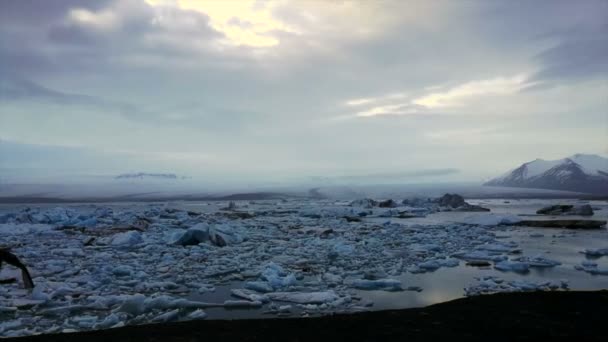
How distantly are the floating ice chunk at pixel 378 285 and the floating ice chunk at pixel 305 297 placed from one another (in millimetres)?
929

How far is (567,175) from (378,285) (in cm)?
10523

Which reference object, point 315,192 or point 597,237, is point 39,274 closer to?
point 597,237

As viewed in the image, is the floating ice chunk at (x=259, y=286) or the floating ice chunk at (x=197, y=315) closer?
the floating ice chunk at (x=197, y=315)

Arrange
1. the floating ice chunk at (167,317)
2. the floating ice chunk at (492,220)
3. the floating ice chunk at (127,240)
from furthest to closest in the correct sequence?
the floating ice chunk at (492,220)
the floating ice chunk at (127,240)
the floating ice chunk at (167,317)

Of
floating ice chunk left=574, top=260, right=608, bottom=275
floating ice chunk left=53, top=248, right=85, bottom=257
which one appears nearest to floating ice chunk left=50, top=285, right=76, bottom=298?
floating ice chunk left=53, top=248, right=85, bottom=257

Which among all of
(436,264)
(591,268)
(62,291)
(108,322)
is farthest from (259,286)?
(591,268)

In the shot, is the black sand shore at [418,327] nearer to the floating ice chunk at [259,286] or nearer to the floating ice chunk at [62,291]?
the floating ice chunk at [259,286]

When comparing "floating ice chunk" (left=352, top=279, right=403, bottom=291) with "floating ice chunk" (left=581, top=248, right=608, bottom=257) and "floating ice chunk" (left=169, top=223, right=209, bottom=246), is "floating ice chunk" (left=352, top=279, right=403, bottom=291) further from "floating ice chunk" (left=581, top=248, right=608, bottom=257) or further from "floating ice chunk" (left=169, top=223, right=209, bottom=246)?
"floating ice chunk" (left=169, top=223, right=209, bottom=246)

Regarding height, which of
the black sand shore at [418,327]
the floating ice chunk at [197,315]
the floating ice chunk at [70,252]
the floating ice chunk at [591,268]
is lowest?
the floating ice chunk at [591,268]

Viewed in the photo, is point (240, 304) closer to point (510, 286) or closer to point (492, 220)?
point (510, 286)

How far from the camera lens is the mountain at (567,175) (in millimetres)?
89875

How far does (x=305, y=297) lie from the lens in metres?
6.54

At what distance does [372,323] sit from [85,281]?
19.1ft

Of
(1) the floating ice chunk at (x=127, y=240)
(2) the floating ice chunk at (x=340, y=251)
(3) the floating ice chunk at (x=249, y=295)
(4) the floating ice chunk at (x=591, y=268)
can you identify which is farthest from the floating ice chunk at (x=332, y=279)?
(1) the floating ice chunk at (x=127, y=240)
